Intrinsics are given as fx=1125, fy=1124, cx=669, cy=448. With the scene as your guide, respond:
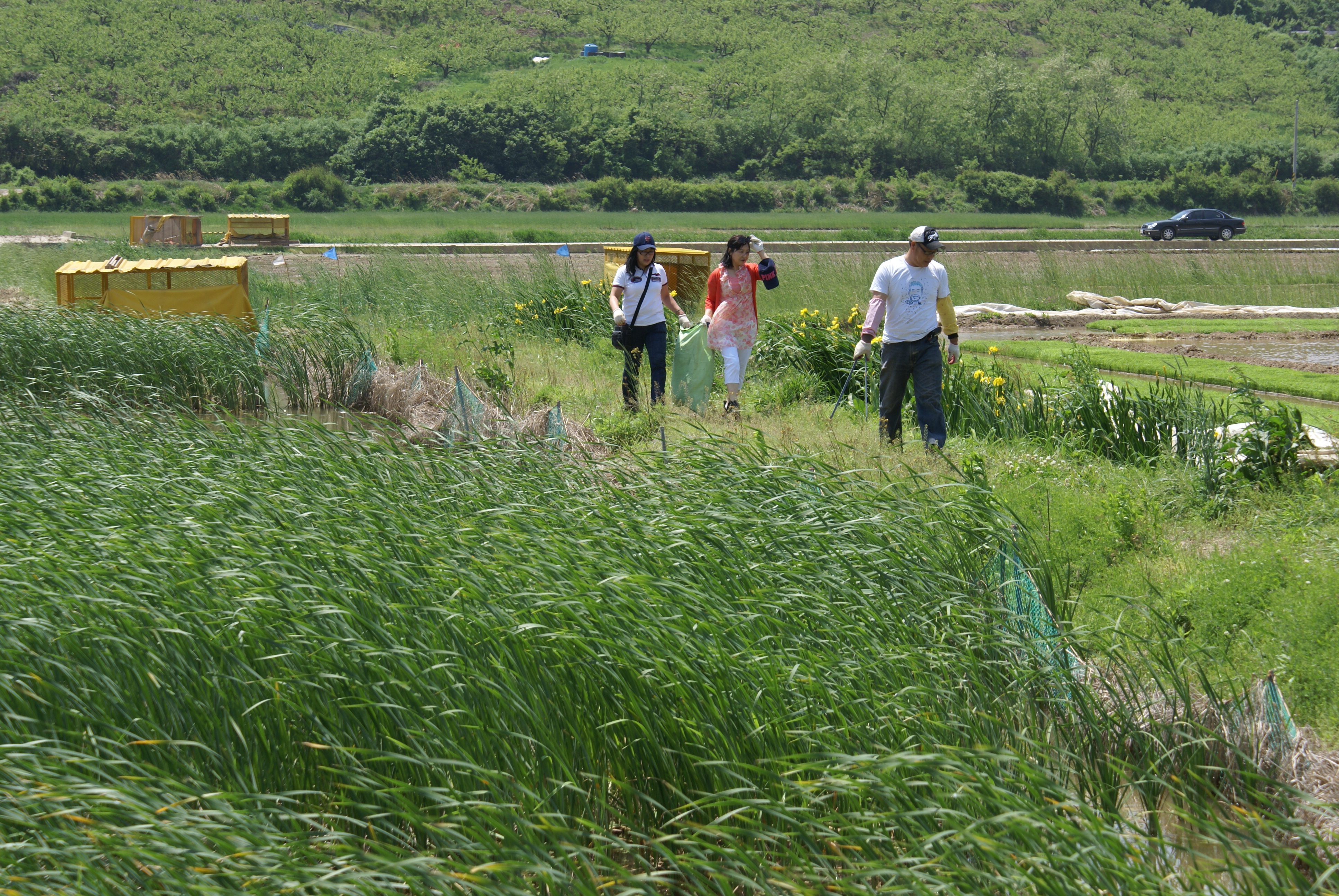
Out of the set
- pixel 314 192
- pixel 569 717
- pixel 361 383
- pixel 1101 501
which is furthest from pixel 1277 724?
pixel 314 192

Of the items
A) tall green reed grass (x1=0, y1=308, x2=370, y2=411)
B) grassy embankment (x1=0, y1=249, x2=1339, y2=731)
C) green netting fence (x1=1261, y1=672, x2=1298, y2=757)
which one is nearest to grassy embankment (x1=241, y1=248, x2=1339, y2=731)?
grassy embankment (x1=0, y1=249, x2=1339, y2=731)

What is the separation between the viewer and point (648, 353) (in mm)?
9773

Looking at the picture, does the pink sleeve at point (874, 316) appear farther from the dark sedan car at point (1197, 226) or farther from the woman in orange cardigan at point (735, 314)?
the dark sedan car at point (1197, 226)

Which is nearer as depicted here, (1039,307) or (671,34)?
(1039,307)

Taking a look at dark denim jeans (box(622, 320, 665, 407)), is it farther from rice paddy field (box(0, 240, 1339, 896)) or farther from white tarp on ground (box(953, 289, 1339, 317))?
white tarp on ground (box(953, 289, 1339, 317))

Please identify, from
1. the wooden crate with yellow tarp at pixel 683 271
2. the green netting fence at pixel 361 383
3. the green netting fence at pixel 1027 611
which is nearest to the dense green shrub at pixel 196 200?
the wooden crate with yellow tarp at pixel 683 271

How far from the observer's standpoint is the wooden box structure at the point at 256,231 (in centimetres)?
3481

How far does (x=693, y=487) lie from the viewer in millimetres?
5090

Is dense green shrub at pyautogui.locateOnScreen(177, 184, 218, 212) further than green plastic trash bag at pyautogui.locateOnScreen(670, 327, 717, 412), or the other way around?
dense green shrub at pyautogui.locateOnScreen(177, 184, 218, 212)

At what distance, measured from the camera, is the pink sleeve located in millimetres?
7914

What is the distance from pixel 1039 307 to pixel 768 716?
60.2 feet

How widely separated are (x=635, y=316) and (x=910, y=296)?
9.03 feet

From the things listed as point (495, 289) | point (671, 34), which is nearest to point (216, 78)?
point (671, 34)

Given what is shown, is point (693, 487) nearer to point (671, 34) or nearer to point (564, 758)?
point (564, 758)
